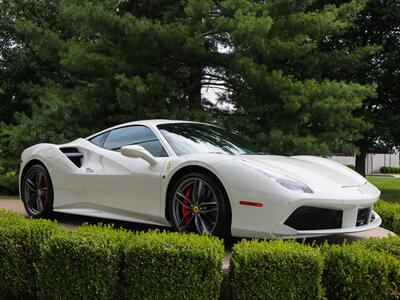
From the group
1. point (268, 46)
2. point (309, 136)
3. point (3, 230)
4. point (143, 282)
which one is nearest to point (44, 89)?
point (268, 46)

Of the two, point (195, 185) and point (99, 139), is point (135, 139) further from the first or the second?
point (195, 185)

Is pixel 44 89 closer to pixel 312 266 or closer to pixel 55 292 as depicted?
pixel 55 292

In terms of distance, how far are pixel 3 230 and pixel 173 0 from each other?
936cm

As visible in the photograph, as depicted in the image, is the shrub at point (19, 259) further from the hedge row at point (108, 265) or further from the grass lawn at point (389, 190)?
the grass lawn at point (389, 190)

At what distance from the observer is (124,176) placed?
505 cm

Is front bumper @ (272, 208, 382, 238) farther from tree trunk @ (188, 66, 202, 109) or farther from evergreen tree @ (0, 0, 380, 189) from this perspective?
tree trunk @ (188, 66, 202, 109)

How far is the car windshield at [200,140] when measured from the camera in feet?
16.4

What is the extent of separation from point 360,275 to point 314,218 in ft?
2.39

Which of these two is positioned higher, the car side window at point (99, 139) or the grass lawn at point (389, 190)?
the car side window at point (99, 139)

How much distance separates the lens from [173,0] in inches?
489

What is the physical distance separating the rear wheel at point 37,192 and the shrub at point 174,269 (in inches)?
103

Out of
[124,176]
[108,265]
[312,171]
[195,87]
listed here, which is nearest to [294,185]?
[312,171]

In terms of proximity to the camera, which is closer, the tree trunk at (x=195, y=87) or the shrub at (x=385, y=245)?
the shrub at (x=385, y=245)

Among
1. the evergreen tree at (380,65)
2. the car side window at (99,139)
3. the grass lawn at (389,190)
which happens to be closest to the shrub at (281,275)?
the car side window at (99,139)
